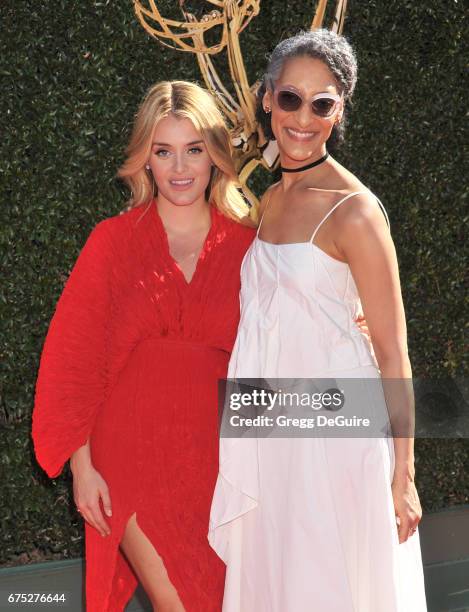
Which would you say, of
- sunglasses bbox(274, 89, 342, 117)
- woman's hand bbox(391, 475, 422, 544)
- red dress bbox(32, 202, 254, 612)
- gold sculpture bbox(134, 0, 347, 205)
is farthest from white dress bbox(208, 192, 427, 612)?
gold sculpture bbox(134, 0, 347, 205)

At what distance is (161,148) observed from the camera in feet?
10.6

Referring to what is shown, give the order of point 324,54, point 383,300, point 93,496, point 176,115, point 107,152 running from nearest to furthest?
1. point 383,300
2. point 324,54
3. point 93,496
4. point 176,115
5. point 107,152

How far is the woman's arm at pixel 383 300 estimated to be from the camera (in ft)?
8.94

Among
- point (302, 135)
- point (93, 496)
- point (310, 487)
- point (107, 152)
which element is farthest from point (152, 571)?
point (107, 152)

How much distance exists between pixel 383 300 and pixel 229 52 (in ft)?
7.49

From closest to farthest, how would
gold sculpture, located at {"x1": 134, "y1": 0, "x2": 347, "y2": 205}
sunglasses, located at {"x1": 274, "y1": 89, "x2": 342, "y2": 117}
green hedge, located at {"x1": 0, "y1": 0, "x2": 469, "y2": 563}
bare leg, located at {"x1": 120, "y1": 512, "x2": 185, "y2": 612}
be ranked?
sunglasses, located at {"x1": 274, "y1": 89, "x2": 342, "y2": 117}, bare leg, located at {"x1": 120, "y1": 512, "x2": 185, "y2": 612}, green hedge, located at {"x1": 0, "y1": 0, "x2": 469, "y2": 563}, gold sculpture, located at {"x1": 134, "y1": 0, "x2": 347, "y2": 205}

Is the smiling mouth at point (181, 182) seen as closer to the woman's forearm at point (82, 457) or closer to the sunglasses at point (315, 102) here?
the sunglasses at point (315, 102)

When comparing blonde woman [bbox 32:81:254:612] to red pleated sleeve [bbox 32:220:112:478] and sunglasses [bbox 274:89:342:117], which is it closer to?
red pleated sleeve [bbox 32:220:112:478]

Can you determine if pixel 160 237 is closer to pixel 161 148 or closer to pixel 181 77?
pixel 161 148

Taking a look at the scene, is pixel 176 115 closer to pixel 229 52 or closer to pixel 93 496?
pixel 93 496

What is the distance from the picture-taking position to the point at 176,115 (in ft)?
10.6

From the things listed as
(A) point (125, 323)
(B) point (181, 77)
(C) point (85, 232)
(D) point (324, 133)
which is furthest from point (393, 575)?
(B) point (181, 77)

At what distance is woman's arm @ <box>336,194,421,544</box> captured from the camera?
8.94ft

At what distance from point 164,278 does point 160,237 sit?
165mm
